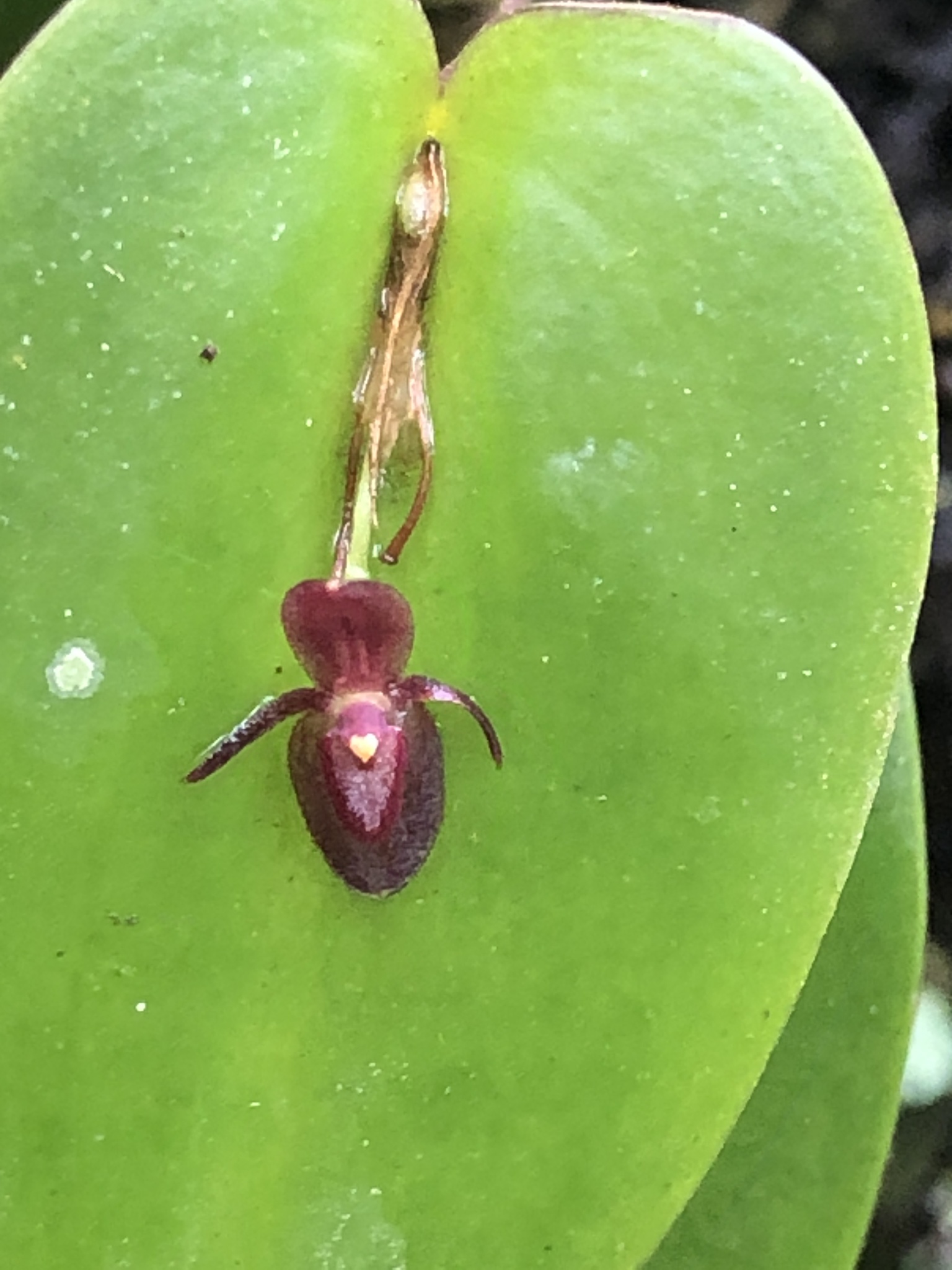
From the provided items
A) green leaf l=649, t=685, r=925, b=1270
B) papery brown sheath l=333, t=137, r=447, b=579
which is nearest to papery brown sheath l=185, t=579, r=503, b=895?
papery brown sheath l=333, t=137, r=447, b=579

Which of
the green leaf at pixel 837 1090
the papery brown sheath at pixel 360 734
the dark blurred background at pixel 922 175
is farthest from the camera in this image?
the dark blurred background at pixel 922 175

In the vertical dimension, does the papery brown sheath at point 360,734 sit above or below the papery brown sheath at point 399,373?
below

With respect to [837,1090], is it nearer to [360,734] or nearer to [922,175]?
[360,734]

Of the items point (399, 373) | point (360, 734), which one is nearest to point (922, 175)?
point (399, 373)

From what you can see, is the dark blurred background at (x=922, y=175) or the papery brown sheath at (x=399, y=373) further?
the dark blurred background at (x=922, y=175)

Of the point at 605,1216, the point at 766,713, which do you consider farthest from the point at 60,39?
the point at 605,1216

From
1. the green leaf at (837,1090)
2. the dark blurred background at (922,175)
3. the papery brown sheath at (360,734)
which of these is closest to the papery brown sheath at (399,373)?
the papery brown sheath at (360,734)

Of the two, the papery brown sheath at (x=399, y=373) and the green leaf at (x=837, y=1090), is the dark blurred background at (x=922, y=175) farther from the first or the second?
the papery brown sheath at (x=399, y=373)
